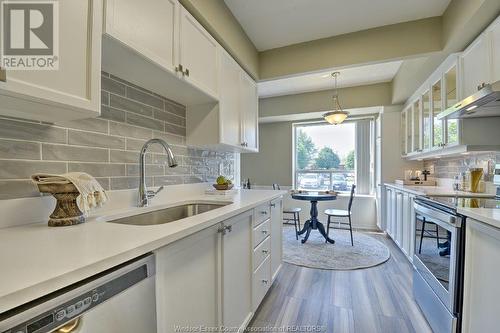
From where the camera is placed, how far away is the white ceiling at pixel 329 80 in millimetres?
3348

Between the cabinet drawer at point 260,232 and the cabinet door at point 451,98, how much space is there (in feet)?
6.44

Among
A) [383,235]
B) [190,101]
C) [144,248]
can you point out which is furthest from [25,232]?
[383,235]

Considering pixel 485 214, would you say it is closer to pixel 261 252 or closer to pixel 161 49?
pixel 261 252

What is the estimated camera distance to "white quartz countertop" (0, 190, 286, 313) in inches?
18.0

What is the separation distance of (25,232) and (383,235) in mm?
4514

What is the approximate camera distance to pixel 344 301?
2012 mm

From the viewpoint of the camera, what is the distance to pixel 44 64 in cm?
80

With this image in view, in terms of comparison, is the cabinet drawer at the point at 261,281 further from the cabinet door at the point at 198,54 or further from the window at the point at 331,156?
the window at the point at 331,156

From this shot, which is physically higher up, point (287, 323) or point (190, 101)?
point (190, 101)

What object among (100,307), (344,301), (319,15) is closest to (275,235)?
(344,301)

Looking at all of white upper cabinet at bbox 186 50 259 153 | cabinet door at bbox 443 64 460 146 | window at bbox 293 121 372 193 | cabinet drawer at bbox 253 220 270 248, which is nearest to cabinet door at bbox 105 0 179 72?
white upper cabinet at bbox 186 50 259 153

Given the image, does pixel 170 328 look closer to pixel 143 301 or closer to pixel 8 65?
pixel 143 301

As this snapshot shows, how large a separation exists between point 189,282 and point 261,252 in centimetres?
94

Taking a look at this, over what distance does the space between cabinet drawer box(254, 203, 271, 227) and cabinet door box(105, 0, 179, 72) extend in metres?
1.12
